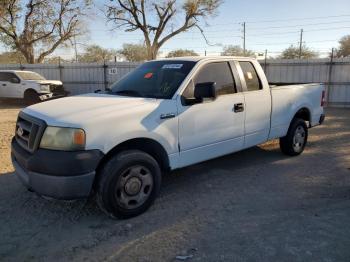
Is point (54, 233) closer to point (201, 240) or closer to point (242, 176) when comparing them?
point (201, 240)

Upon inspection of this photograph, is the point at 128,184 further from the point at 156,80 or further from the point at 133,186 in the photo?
the point at 156,80

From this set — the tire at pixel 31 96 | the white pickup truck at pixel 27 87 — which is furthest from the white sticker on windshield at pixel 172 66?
the tire at pixel 31 96

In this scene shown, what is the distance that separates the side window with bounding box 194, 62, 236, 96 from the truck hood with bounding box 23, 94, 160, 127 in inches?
35.3

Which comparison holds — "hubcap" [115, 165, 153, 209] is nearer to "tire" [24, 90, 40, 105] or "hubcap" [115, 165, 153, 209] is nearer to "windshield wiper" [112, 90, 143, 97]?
"windshield wiper" [112, 90, 143, 97]

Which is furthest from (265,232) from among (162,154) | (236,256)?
(162,154)

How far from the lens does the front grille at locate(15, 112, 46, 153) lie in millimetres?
3637

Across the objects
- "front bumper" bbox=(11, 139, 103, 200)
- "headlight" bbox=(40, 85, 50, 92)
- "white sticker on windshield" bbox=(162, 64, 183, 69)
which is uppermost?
"white sticker on windshield" bbox=(162, 64, 183, 69)

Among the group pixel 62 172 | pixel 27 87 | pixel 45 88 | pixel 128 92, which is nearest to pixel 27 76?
pixel 27 87

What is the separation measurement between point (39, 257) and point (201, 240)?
156 cm

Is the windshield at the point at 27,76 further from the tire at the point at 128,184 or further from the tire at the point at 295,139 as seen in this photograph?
the tire at the point at 128,184

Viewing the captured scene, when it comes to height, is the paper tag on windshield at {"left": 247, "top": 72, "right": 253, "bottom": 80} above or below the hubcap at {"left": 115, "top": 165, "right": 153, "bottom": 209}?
above

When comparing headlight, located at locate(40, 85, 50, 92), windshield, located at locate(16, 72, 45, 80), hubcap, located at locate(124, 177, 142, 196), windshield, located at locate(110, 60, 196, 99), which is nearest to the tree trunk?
windshield, located at locate(16, 72, 45, 80)

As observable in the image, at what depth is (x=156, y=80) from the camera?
15.6 feet

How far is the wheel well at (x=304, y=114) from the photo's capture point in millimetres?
6528
